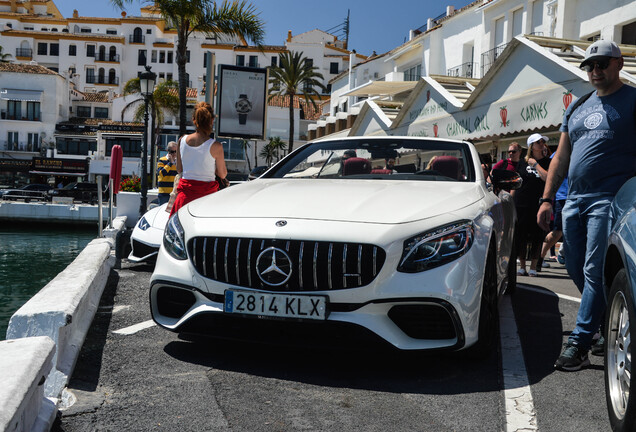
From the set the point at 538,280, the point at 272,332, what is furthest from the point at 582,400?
the point at 538,280

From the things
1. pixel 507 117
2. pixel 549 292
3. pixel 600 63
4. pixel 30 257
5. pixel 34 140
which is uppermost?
pixel 34 140

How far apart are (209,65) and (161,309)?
13.7 metres

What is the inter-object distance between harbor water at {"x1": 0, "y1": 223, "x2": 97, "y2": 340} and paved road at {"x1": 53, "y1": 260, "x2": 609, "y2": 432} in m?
2.99

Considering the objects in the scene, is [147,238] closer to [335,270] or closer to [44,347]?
[335,270]

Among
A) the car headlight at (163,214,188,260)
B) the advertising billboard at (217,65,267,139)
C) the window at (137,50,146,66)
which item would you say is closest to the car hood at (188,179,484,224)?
the car headlight at (163,214,188,260)

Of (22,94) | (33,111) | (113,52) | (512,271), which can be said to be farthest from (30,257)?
(113,52)

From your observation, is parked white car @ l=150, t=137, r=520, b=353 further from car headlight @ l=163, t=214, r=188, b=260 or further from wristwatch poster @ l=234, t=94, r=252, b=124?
wristwatch poster @ l=234, t=94, r=252, b=124

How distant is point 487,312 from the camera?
3857 millimetres

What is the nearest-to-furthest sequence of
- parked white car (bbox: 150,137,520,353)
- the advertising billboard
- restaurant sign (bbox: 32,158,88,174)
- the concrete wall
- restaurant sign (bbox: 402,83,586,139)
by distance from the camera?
the concrete wall, parked white car (bbox: 150,137,520,353), restaurant sign (bbox: 402,83,586,139), the advertising billboard, restaurant sign (bbox: 32,158,88,174)

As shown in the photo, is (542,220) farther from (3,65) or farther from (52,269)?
(3,65)

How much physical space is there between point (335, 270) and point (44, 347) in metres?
1.39

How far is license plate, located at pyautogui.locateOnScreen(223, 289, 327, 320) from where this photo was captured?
347cm

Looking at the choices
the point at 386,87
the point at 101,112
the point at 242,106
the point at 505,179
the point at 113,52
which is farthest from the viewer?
the point at 113,52

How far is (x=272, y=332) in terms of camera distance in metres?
3.63
